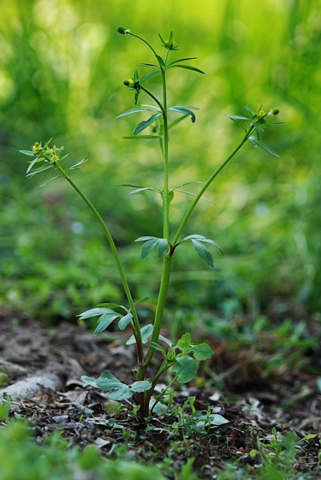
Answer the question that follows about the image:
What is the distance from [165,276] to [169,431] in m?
0.35

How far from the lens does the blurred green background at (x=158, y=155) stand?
2678 millimetres

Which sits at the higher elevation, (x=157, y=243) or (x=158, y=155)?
(x=157, y=243)

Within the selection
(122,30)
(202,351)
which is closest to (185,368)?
(202,351)

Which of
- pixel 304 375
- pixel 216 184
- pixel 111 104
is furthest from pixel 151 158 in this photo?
pixel 304 375

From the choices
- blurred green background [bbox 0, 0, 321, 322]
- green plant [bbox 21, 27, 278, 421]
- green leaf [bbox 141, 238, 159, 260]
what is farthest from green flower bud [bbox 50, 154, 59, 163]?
blurred green background [bbox 0, 0, 321, 322]

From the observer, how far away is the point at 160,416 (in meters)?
1.33

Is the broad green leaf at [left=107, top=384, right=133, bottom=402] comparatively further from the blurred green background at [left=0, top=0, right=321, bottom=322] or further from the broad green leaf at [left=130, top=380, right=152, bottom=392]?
the blurred green background at [left=0, top=0, right=321, bottom=322]

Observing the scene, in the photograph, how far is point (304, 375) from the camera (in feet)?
7.29

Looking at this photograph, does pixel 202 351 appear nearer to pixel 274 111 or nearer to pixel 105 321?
pixel 105 321

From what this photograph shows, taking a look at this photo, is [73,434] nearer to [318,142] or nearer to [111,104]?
[318,142]

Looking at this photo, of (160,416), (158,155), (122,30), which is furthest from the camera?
(158,155)

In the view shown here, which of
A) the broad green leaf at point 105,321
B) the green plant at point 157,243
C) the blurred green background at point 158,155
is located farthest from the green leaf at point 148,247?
the blurred green background at point 158,155

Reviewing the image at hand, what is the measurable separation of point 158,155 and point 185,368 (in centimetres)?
310

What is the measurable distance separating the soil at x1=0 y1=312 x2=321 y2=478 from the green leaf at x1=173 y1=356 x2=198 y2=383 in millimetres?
121
